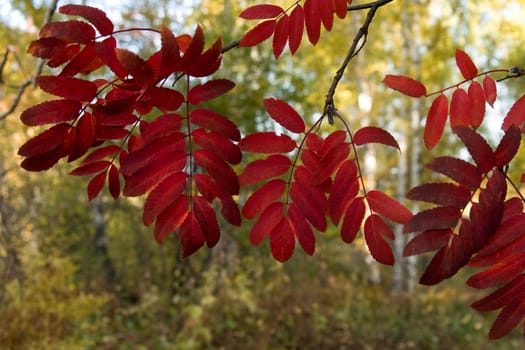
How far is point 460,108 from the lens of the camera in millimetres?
953

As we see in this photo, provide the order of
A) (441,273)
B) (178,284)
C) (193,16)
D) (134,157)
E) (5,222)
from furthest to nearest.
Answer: (193,16)
(178,284)
(5,222)
(134,157)
(441,273)

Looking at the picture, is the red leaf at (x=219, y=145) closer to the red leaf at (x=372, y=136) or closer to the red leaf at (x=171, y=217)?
the red leaf at (x=171, y=217)

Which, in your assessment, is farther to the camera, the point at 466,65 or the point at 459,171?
the point at 466,65

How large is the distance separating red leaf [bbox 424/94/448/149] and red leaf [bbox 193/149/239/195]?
14.4 inches

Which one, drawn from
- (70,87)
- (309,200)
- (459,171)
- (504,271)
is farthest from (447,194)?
(70,87)

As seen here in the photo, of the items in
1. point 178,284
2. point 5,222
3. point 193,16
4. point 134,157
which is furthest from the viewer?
point 193,16

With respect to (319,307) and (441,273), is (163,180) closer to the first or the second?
(441,273)

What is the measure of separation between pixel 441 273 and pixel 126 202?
7492mm

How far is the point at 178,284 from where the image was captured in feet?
20.6

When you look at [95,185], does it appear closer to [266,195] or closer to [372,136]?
[266,195]

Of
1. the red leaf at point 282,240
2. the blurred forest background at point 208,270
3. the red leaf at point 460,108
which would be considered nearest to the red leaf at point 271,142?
the red leaf at point 282,240

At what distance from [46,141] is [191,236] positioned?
0.87 ft

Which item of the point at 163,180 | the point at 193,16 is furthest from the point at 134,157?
the point at 193,16

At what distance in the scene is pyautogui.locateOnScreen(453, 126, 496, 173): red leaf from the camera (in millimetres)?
633
